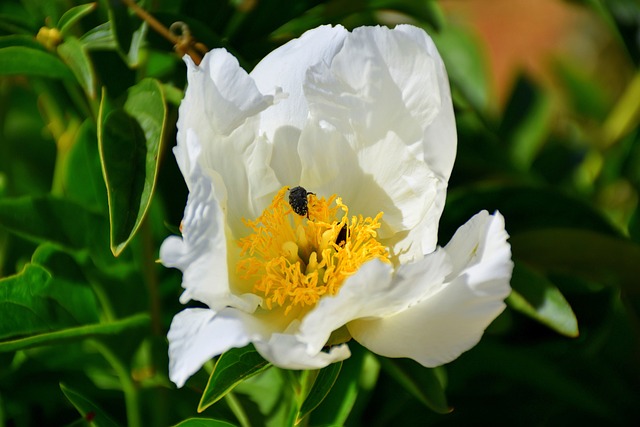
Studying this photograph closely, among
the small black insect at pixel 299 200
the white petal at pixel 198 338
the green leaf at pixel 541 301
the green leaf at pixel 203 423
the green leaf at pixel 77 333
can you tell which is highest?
the white petal at pixel 198 338

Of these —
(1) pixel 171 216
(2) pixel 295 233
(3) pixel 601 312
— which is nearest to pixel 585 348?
(3) pixel 601 312

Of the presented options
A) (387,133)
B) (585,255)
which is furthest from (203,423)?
(585,255)

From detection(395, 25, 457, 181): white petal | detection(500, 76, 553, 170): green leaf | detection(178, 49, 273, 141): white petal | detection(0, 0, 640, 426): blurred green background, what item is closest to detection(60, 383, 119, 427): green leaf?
detection(0, 0, 640, 426): blurred green background

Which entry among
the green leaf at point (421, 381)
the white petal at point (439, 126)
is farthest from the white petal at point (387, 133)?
the green leaf at point (421, 381)

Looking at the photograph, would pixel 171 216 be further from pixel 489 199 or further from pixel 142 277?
pixel 489 199

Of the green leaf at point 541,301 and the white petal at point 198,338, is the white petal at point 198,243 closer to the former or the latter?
the white petal at point 198,338

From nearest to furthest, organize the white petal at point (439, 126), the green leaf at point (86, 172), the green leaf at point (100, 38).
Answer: the white petal at point (439, 126) < the green leaf at point (100, 38) < the green leaf at point (86, 172)
